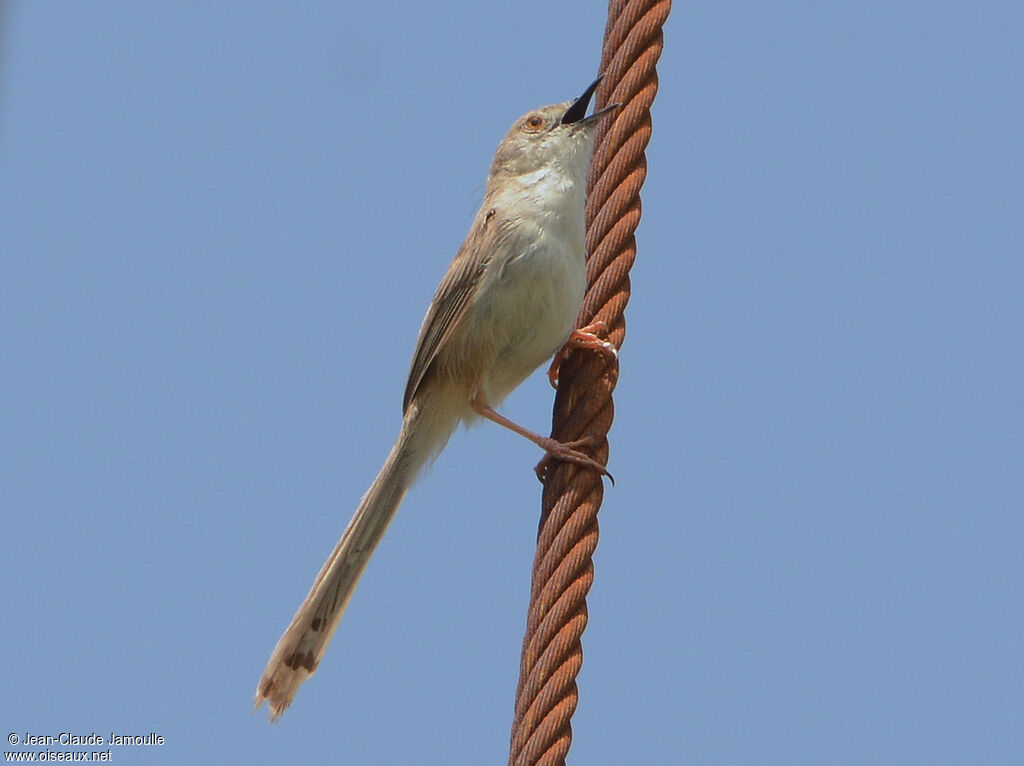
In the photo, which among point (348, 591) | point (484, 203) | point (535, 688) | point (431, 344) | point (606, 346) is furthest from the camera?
point (484, 203)

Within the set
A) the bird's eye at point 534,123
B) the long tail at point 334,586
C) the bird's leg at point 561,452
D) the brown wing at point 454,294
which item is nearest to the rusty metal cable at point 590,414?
the bird's leg at point 561,452

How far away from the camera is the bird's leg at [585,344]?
409 cm

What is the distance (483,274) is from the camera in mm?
5086

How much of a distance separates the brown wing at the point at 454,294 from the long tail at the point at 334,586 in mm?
344

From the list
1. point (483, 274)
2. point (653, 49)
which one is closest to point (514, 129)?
point (483, 274)

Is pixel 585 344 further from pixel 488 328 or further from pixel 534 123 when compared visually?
pixel 534 123

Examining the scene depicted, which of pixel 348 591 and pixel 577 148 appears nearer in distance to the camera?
pixel 348 591

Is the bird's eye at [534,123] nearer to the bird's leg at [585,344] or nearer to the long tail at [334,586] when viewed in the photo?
the bird's leg at [585,344]

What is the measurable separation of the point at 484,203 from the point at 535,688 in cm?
292

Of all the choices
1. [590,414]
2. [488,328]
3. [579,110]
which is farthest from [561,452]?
[579,110]

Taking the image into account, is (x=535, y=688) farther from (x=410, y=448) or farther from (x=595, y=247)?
(x=410, y=448)

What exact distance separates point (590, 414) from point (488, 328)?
1113mm

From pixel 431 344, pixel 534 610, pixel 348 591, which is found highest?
pixel 431 344

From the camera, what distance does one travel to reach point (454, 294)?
17.0ft
